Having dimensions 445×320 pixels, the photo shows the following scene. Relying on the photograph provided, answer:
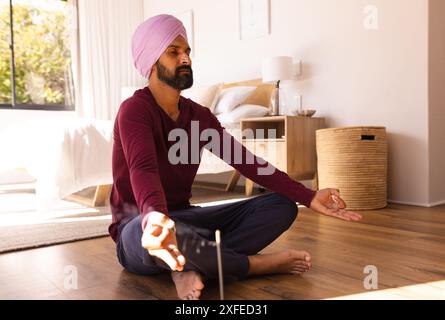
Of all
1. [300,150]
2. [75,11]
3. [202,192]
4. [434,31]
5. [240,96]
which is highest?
[75,11]

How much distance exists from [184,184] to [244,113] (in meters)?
2.10

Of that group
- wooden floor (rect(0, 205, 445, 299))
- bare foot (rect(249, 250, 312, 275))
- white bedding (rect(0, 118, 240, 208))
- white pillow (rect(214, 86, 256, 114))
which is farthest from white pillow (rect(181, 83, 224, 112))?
bare foot (rect(249, 250, 312, 275))

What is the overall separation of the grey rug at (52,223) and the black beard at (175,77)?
1.03 meters

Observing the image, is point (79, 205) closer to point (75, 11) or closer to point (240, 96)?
point (240, 96)

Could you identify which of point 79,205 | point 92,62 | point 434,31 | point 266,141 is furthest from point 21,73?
point 434,31

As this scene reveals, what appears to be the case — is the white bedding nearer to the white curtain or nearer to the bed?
the bed

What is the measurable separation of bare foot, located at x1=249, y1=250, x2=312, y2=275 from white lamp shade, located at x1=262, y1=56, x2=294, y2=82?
2.17 meters

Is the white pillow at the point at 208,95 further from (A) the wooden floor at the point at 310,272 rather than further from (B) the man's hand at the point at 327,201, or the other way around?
(B) the man's hand at the point at 327,201

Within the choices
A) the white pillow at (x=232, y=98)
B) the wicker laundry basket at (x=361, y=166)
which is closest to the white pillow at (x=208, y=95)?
the white pillow at (x=232, y=98)

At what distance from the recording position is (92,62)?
17.7ft

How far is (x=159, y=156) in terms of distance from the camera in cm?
134

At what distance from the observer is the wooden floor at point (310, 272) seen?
1.23 m
